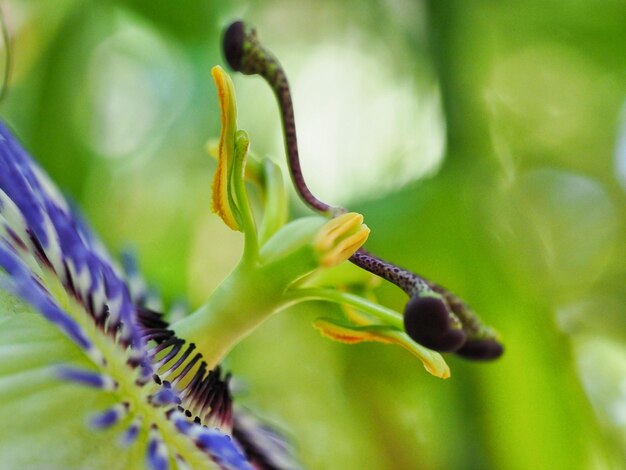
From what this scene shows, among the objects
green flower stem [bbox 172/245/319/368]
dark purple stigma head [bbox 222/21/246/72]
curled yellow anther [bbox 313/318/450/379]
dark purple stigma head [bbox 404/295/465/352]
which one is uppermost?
dark purple stigma head [bbox 222/21/246/72]

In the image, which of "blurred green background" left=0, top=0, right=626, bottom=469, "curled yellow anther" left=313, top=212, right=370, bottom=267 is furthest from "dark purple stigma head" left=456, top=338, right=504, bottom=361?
"blurred green background" left=0, top=0, right=626, bottom=469

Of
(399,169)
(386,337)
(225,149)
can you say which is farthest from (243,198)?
(399,169)

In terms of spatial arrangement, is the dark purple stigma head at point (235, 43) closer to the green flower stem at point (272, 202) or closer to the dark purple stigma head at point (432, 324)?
the green flower stem at point (272, 202)

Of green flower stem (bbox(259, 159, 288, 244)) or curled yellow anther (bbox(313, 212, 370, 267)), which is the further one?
green flower stem (bbox(259, 159, 288, 244))

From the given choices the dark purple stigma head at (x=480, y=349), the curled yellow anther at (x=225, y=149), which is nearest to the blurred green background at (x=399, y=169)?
the dark purple stigma head at (x=480, y=349)

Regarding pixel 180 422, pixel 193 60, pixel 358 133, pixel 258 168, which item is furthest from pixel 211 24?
pixel 180 422

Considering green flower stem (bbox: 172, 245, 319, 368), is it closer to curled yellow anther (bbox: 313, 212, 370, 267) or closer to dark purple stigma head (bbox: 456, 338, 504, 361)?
curled yellow anther (bbox: 313, 212, 370, 267)

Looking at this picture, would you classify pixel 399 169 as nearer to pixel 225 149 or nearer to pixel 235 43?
pixel 235 43
